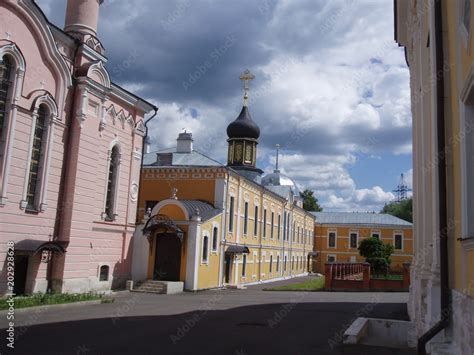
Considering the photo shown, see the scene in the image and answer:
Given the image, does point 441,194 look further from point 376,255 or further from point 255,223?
point 376,255

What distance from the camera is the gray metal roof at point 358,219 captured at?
58781 mm

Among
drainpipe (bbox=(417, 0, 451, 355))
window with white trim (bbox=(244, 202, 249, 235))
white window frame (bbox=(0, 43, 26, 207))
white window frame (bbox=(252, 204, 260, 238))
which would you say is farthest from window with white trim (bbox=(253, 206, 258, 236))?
drainpipe (bbox=(417, 0, 451, 355))

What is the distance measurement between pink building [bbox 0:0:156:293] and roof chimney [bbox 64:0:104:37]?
0.15 ft

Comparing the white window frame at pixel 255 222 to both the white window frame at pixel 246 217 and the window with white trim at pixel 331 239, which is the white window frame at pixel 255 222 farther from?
the window with white trim at pixel 331 239

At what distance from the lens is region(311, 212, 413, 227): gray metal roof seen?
58.8 metres

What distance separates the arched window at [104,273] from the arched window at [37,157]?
4889 mm

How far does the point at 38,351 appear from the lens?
8.68 m

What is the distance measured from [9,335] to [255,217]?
84.9 feet

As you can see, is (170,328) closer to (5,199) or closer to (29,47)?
(5,199)

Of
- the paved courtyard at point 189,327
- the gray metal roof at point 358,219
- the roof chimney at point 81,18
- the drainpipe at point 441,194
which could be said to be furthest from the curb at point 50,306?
the gray metal roof at point 358,219

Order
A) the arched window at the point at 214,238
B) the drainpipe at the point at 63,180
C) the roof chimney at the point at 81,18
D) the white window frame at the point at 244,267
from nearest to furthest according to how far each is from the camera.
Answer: the drainpipe at the point at 63,180 → the roof chimney at the point at 81,18 → the arched window at the point at 214,238 → the white window frame at the point at 244,267

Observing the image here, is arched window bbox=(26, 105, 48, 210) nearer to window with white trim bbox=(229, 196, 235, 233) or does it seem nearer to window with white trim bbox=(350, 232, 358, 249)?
window with white trim bbox=(229, 196, 235, 233)

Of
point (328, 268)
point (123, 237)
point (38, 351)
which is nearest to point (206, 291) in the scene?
point (123, 237)

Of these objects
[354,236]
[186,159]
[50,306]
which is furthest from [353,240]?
[50,306]
